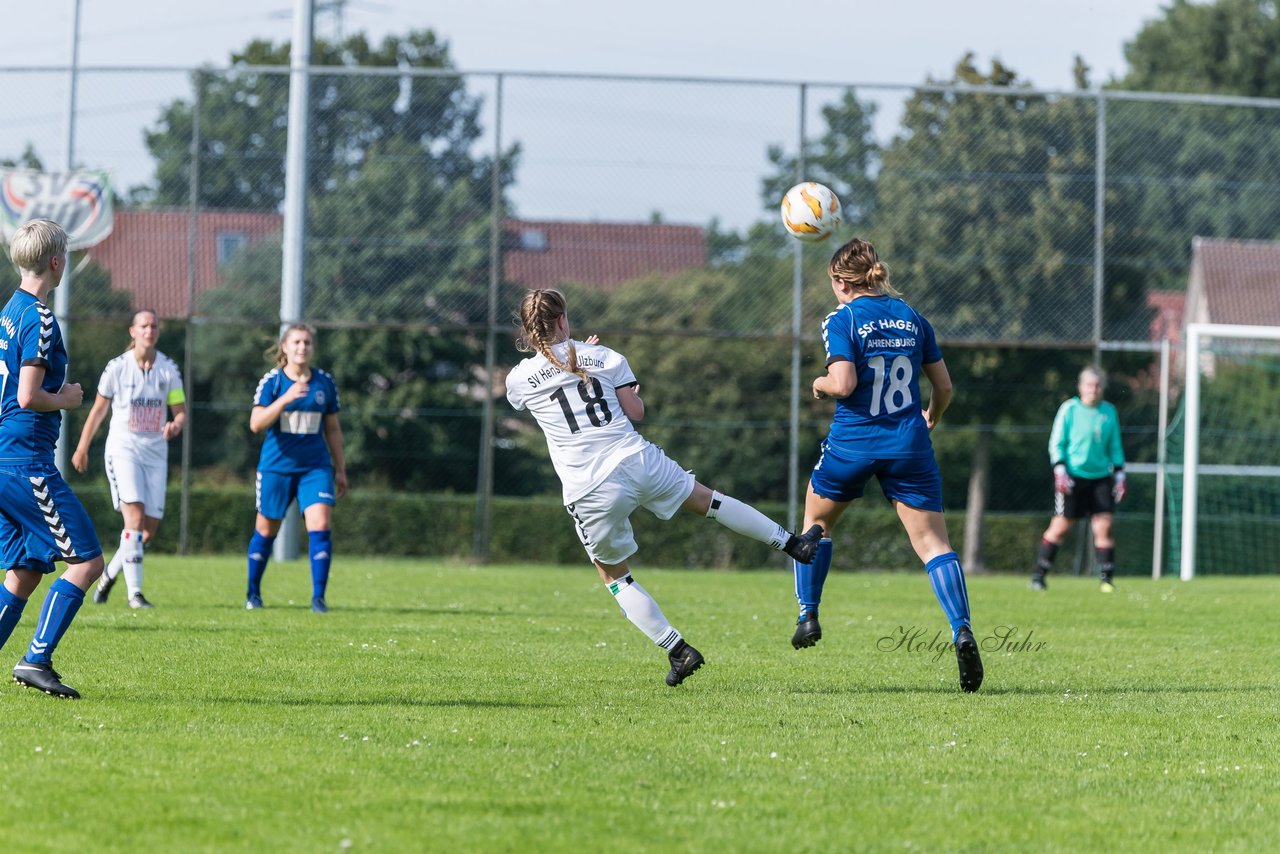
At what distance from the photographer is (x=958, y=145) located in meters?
19.8

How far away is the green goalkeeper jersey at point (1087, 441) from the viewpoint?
14.6 meters

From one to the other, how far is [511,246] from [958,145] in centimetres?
598

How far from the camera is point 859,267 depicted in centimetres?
735

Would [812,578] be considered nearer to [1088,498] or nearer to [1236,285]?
[1088,498]

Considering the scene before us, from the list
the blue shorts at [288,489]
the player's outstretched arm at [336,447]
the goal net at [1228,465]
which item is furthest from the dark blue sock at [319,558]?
the goal net at [1228,465]

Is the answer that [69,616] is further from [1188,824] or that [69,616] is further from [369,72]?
[369,72]

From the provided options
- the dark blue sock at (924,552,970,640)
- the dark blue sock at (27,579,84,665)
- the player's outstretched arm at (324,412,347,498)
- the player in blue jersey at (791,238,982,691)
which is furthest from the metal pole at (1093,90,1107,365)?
the dark blue sock at (27,579,84,665)

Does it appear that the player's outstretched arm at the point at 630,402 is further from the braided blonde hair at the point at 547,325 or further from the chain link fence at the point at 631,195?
the chain link fence at the point at 631,195

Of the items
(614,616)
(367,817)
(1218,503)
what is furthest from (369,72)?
(367,817)

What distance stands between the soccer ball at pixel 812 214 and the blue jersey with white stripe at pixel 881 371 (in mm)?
2052

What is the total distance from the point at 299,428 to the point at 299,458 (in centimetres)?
23

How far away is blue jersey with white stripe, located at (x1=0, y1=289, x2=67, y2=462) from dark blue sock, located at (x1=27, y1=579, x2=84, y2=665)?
613 millimetres

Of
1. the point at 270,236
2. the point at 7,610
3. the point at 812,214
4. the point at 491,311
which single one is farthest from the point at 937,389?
the point at 270,236

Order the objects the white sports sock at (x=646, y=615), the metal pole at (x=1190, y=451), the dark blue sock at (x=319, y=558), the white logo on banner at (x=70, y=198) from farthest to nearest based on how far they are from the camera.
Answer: the white logo on banner at (x=70, y=198)
the metal pole at (x=1190, y=451)
the dark blue sock at (x=319, y=558)
the white sports sock at (x=646, y=615)
